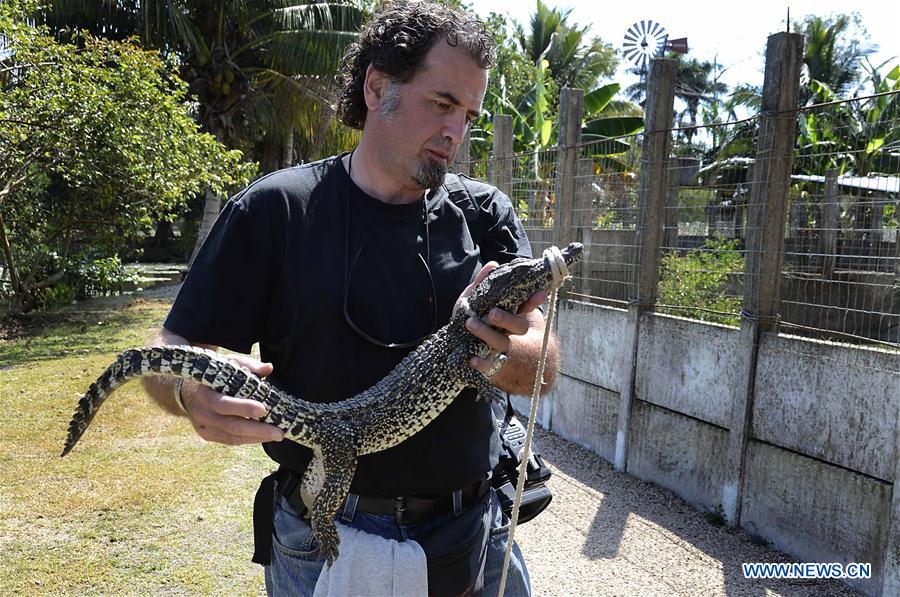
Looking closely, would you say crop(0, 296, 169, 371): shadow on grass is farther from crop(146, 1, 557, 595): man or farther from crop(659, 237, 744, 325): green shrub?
crop(146, 1, 557, 595): man

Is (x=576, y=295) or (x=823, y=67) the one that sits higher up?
(x=823, y=67)

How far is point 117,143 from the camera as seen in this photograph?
12.8m

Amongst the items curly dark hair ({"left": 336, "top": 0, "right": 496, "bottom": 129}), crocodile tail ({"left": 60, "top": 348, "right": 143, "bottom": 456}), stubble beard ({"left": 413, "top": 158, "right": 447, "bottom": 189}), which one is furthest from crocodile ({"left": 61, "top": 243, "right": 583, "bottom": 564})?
curly dark hair ({"left": 336, "top": 0, "right": 496, "bottom": 129})

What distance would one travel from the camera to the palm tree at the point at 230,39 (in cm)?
1825

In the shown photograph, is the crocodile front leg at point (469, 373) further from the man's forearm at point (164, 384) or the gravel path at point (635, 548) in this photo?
the gravel path at point (635, 548)

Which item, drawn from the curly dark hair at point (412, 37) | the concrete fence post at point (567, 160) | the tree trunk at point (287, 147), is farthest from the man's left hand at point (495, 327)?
the tree trunk at point (287, 147)

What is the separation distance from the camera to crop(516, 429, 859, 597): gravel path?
16.0 ft

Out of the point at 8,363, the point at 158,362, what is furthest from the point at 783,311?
the point at 8,363

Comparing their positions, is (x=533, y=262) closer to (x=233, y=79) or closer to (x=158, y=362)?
(x=158, y=362)

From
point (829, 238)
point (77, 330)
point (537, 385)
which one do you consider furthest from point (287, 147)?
point (537, 385)

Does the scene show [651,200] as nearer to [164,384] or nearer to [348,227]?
[348,227]

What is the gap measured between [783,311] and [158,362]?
4874 mm

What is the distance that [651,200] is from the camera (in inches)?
260

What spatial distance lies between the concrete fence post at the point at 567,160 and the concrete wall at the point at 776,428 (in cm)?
125
